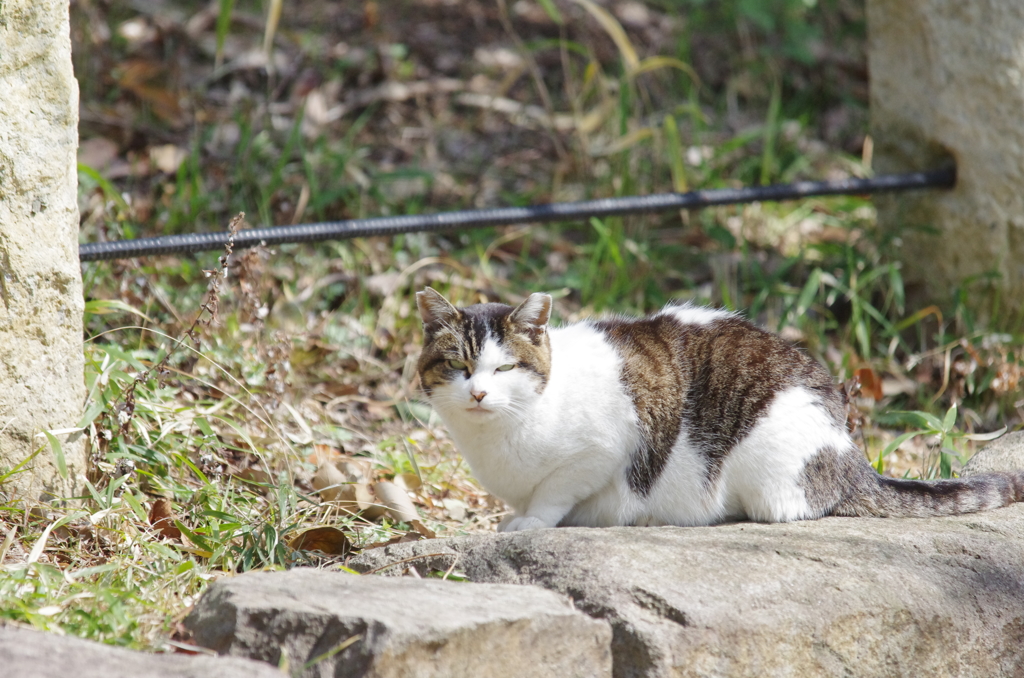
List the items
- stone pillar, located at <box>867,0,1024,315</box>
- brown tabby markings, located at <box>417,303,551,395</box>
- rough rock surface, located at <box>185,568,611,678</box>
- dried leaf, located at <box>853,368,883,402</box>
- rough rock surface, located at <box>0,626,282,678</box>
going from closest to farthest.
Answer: rough rock surface, located at <box>0,626,282,678</box>
rough rock surface, located at <box>185,568,611,678</box>
brown tabby markings, located at <box>417,303,551,395</box>
dried leaf, located at <box>853,368,883,402</box>
stone pillar, located at <box>867,0,1024,315</box>

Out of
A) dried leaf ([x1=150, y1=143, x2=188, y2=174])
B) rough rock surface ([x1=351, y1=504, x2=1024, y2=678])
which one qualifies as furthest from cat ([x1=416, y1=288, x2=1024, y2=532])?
dried leaf ([x1=150, y1=143, x2=188, y2=174])

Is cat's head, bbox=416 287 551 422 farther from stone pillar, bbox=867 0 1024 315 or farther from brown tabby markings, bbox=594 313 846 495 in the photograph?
stone pillar, bbox=867 0 1024 315

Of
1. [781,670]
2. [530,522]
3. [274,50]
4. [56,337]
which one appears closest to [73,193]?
[56,337]

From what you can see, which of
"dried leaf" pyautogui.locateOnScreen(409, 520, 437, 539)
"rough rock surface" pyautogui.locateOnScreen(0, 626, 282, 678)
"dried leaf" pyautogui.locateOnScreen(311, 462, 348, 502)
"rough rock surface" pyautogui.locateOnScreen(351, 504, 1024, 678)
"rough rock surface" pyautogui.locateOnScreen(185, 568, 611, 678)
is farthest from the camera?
"dried leaf" pyautogui.locateOnScreen(311, 462, 348, 502)

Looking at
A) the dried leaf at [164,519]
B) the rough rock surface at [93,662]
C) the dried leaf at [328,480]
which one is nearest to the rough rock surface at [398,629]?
the rough rock surface at [93,662]

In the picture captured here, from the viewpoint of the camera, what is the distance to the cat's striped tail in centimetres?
253

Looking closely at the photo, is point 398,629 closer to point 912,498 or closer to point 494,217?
point 912,498

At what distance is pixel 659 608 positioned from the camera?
1952mm

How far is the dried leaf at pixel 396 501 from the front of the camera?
9.11ft

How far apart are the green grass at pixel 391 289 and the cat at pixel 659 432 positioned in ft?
1.29

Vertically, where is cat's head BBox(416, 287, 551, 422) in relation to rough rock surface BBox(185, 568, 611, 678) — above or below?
above

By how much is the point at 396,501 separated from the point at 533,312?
67 cm

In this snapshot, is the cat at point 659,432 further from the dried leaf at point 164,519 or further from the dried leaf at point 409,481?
the dried leaf at point 164,519

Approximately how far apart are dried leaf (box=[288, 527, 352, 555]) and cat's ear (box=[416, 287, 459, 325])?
0.60m
